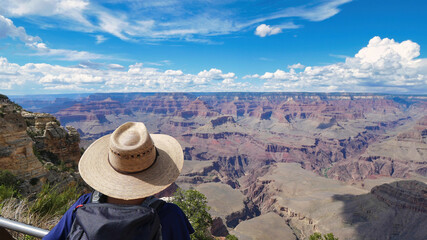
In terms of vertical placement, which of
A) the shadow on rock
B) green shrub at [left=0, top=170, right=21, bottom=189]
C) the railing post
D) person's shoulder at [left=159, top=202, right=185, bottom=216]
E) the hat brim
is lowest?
the shadow on rock

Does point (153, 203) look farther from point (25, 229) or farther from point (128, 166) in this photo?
point (25, 229)

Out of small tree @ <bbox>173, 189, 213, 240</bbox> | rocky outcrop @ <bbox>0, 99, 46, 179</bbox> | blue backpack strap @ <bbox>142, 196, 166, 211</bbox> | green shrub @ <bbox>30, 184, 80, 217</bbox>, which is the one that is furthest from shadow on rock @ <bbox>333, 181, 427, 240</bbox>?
blue backpack strap @ <bbox>142, 196, 166, 211</bbox>

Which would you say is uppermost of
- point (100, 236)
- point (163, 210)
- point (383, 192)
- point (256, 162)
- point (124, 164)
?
point (124, 164)

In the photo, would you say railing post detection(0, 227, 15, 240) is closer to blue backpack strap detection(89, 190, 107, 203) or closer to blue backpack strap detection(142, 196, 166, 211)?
blue backpack strap detection(89, 190, 107, 203)

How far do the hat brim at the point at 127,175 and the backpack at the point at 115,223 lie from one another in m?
0.33

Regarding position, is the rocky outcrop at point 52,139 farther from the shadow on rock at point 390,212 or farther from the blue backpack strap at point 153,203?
the shadow on rock at point 390,212

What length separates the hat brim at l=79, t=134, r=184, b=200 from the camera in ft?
8.67

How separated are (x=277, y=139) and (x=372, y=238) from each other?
492ft

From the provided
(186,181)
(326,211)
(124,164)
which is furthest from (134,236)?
(186,181)

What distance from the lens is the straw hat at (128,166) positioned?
8.61 ft

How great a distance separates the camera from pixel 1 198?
602 cm

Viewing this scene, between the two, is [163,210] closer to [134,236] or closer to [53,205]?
[134,236]

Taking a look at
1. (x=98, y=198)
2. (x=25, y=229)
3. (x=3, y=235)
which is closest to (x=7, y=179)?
(x=3, y=235)

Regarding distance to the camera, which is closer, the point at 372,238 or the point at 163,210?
the point at 163,210
